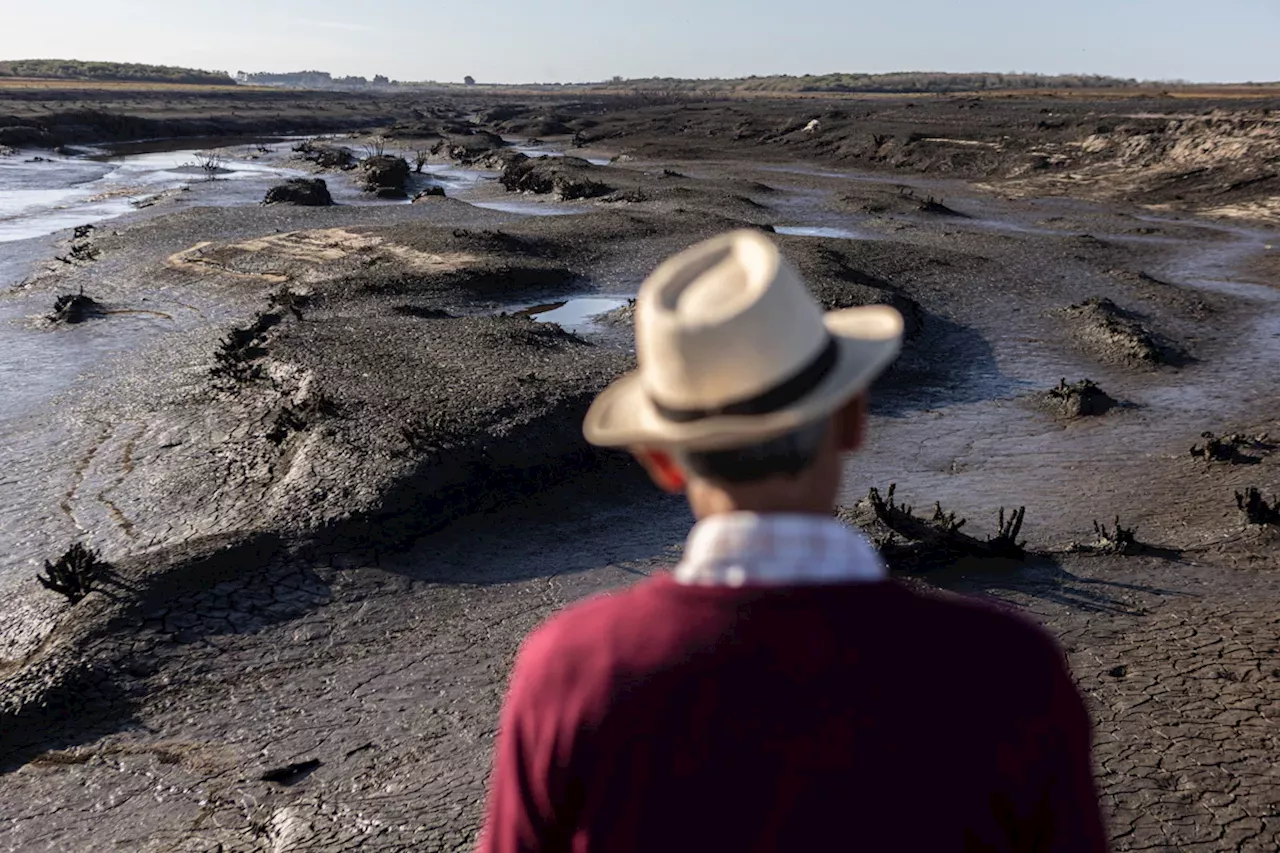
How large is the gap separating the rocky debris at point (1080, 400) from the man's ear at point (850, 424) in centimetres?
836

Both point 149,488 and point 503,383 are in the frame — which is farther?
point 503,383

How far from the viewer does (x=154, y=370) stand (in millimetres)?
10211

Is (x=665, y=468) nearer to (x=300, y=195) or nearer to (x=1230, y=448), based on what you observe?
(x=1230, y=448)

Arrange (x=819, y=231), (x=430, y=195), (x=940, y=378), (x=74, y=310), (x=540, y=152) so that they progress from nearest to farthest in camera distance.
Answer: (x=940, y=378)
(x=74, y=310)
(x=819, y=231)
(x=430, y=195)
(x=540, y=152)

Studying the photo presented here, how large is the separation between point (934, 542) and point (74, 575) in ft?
16.0

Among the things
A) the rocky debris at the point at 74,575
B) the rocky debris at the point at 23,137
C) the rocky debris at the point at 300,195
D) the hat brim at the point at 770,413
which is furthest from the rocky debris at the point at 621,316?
the rocky debris at the point at 23,137

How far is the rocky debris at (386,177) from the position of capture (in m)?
25.4

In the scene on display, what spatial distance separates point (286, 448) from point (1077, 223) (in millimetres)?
17349

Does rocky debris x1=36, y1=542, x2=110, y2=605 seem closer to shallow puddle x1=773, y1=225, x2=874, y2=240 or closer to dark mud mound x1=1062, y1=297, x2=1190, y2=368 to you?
dark mud mound x1=1062, y1=297, x2=1190, y2=368

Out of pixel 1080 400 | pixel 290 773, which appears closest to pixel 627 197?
pixel 1080 400

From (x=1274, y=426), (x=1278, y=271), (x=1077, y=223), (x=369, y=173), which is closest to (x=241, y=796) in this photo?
(x=1274, y=426)

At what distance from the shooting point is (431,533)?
6.68 meters

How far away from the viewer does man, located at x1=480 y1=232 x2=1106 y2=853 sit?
1.29 meters

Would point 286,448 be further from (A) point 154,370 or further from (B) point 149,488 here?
(A) point 154,370
